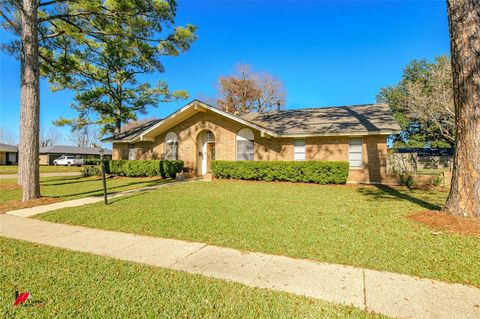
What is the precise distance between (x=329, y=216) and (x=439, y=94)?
23827 millimetres

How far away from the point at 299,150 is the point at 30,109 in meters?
13.1

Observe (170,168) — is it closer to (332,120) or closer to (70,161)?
(332,120)

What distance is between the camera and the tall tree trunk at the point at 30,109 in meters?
8.80

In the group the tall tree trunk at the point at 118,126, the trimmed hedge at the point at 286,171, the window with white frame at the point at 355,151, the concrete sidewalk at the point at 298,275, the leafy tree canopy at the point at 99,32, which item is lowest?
the concrete sidewalk at the point at 298,275

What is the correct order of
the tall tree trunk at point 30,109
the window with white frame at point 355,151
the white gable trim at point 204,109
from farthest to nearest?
1. the white gable trim at point 204,109
2. the window with white frame at point 355,151
3. the tall tree trunk at point 30,109

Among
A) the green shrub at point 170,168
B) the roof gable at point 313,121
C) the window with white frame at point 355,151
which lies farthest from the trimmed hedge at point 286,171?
the green shrub at point 170,168

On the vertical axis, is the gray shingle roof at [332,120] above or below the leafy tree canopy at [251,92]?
below

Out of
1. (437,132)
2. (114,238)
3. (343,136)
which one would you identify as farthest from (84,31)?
(437,132)

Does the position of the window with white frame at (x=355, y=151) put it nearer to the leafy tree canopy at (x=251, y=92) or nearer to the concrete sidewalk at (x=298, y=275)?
the concrete sidewalk at (x=298, y=275)

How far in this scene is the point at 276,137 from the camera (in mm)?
A: 15633

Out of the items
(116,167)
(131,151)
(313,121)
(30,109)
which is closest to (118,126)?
(131,151)

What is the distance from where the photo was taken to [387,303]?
289cm

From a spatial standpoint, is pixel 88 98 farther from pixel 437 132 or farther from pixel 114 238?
pixel 437 132

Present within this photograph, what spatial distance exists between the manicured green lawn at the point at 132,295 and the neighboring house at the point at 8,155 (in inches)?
2373
